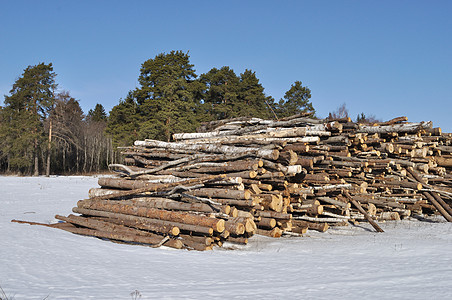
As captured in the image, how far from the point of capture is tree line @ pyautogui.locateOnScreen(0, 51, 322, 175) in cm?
3394

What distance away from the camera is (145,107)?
Result: 1427 inches

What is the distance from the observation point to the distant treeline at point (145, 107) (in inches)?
1336

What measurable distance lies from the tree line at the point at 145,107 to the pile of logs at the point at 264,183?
20494mm

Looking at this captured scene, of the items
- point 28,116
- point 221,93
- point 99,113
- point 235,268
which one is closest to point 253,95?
point 221,93

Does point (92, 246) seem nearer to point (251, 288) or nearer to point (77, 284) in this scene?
point (77, 284)

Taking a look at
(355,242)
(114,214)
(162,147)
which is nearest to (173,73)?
(162,147)

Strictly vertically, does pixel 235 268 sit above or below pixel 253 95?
below

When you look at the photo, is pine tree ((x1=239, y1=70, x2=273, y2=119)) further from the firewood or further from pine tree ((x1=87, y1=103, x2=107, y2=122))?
pine tree ((x1=87, y1=103, x2=107, y2=122))

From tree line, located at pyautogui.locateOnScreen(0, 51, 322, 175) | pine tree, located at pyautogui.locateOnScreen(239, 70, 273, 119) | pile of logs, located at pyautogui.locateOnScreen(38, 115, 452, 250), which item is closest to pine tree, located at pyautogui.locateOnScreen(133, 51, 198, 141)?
tree line, located at pyautogui.locateOnScreen(0, 51, 322, 175)

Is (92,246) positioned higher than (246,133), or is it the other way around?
(246,133)

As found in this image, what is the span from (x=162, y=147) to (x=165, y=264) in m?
5.96

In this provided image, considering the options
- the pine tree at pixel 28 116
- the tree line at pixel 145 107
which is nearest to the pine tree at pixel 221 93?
the tree line at pixel 145 107

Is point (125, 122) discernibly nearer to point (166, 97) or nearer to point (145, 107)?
point (145, 107)

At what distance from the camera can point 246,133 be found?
1213cm
